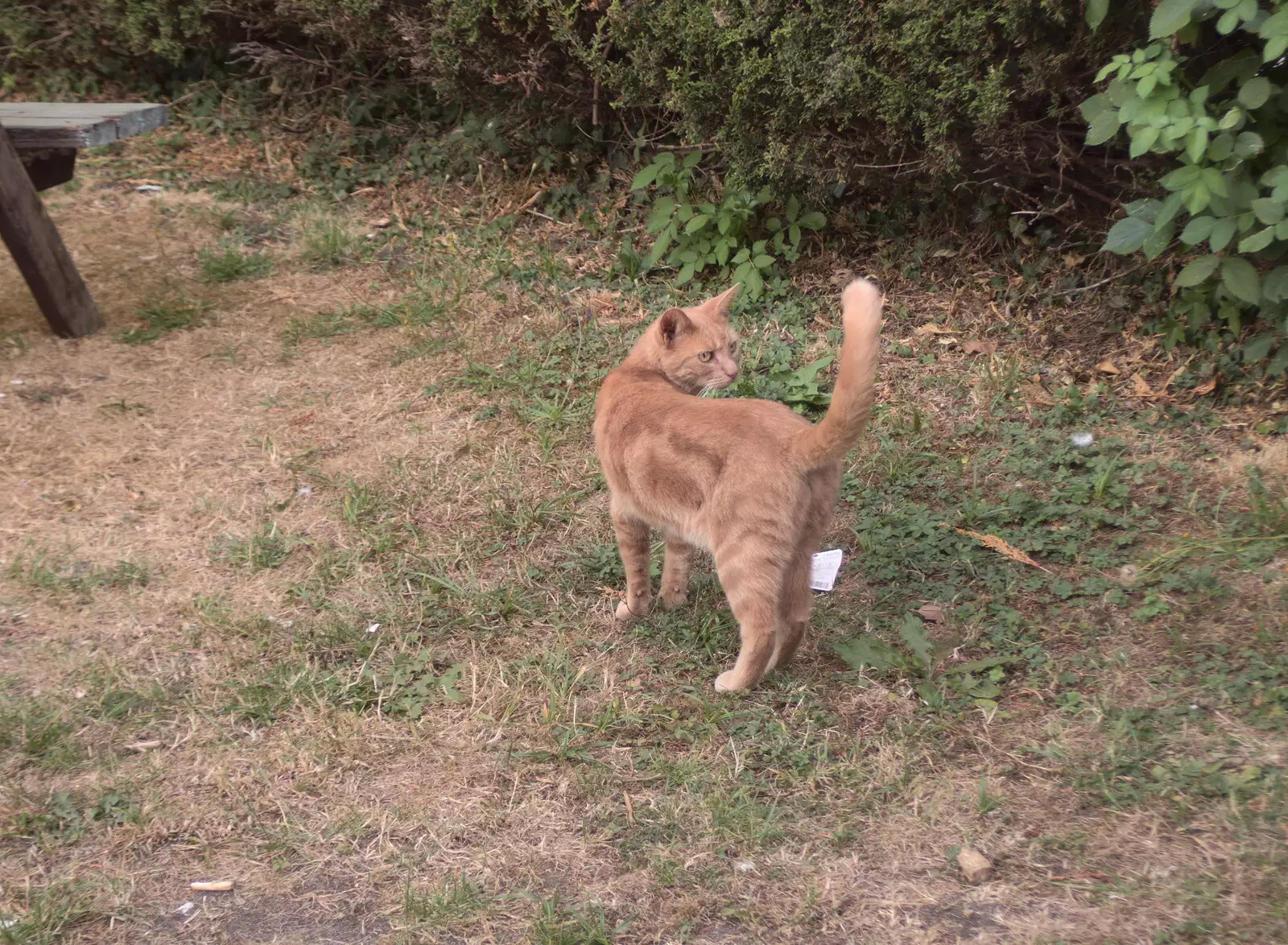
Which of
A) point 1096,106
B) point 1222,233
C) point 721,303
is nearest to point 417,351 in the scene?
point 721,303

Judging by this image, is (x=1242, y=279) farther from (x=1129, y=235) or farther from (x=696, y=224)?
(x=696, y=224)

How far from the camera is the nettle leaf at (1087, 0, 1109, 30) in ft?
13.4

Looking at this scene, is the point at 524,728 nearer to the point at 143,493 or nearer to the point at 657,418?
the point at 657,418

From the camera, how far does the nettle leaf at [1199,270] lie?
172 inches

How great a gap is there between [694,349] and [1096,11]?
6.32 ft

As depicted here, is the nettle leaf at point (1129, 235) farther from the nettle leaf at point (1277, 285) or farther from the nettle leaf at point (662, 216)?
the nettle leaf at point (662, 216)

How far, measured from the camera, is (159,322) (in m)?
5.90

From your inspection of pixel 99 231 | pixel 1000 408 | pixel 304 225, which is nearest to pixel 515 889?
pixel 1000 408

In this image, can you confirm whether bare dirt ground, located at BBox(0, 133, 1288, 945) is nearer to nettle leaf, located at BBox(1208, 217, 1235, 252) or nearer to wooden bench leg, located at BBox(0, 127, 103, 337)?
wooden bench leg, located at BBox(0, 127, 103, 337)

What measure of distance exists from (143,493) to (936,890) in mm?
3495

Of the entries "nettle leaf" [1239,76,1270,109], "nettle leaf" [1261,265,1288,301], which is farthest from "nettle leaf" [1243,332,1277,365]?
"nettle leaf" [1239,76,1270,109]

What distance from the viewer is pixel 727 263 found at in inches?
234

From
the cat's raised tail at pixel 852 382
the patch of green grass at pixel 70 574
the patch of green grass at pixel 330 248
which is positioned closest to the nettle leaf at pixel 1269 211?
the cat's raised tail at pixel 852 382

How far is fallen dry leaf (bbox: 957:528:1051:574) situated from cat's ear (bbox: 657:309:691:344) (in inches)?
51.0
